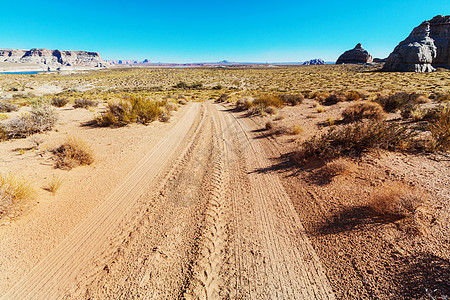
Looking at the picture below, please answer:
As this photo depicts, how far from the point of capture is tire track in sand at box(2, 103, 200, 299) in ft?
8.86

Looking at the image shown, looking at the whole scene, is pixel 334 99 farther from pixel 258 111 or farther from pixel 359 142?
pixel 359 142

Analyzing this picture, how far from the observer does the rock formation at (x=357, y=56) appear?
369ft

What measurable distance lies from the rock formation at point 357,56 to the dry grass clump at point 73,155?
488 feet

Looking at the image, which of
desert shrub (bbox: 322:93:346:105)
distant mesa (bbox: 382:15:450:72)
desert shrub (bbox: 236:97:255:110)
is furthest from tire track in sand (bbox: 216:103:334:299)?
distant mesa (bbox: 382:15:450:72)

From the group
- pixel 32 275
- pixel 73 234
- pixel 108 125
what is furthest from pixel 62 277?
pixel 108 125

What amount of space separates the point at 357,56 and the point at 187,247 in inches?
5970

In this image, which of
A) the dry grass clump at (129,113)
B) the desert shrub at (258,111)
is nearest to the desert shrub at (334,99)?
the desert shrub at (258,111)

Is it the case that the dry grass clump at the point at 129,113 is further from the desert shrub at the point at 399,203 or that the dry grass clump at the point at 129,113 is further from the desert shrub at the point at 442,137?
the desert shrub at the point at 442,137

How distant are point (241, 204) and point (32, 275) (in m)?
3.83

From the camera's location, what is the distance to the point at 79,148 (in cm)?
607

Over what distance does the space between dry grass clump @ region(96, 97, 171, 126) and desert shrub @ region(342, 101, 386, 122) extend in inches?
428

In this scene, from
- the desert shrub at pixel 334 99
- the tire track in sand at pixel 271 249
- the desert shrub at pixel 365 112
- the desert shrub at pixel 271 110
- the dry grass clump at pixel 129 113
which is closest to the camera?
the tire track in sand at pixel 271 249

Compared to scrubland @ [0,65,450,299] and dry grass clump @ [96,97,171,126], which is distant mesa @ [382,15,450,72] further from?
dry grass clump @ [96,97,171,126]

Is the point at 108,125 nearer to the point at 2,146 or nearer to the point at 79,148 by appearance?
the point at 2,146
